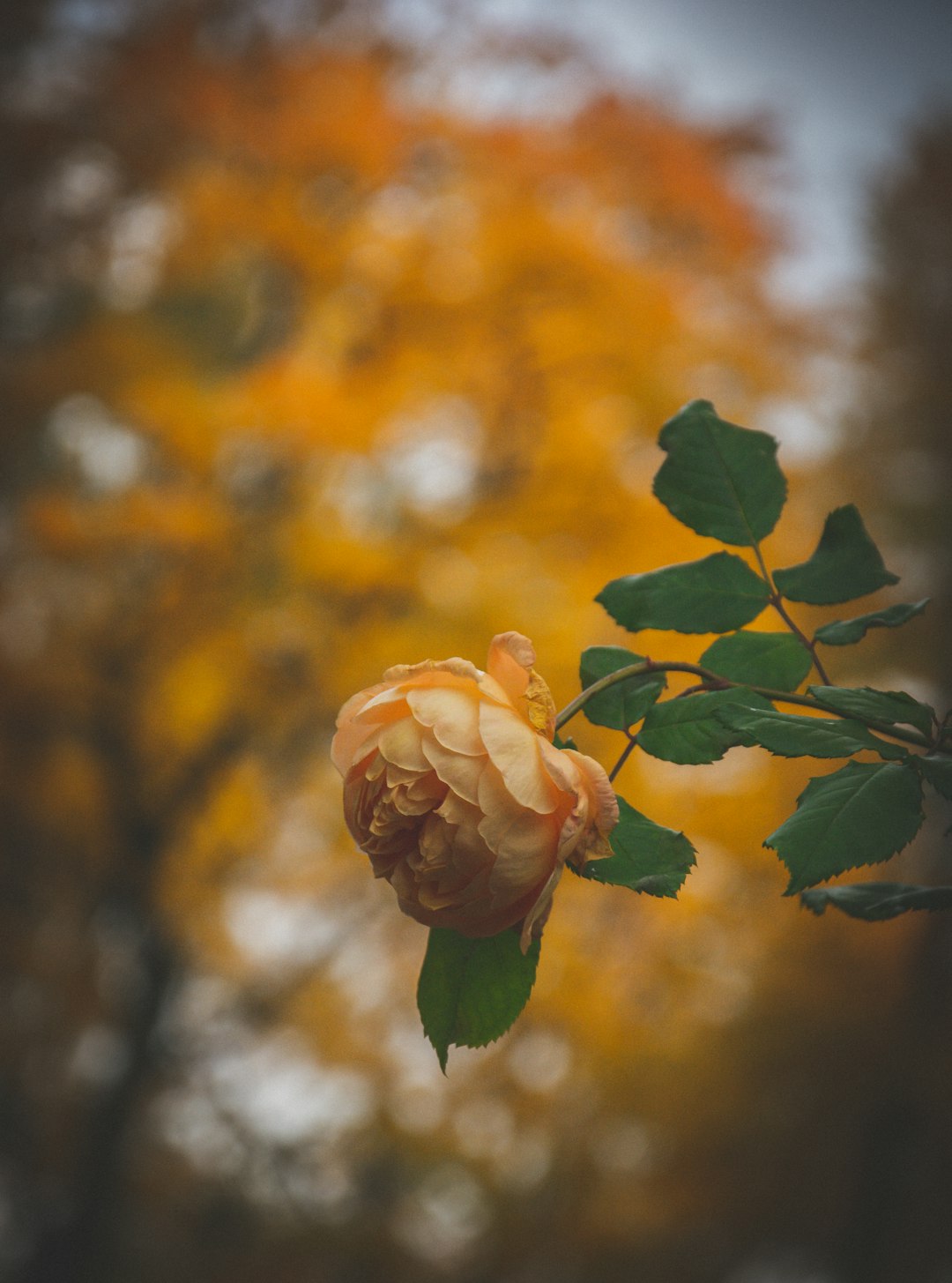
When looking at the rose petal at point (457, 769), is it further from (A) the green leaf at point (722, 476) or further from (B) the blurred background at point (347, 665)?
(B) the blurred background at point (347, 665)

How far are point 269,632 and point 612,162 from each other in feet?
5.32

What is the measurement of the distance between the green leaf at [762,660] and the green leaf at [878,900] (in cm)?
7

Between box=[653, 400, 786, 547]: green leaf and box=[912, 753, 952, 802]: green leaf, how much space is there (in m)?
0.09

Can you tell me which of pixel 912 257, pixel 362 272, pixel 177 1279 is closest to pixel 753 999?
pixel 177 1279

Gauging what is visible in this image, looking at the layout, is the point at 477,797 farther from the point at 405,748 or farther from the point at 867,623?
the point at 867,623

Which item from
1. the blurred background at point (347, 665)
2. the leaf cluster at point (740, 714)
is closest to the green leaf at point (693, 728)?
the leaf cluster at point (740, 714)

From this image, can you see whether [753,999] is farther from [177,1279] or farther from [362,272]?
[362,272]

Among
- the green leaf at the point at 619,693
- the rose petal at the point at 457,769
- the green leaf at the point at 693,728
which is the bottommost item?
the rose petal at the point at 457,769

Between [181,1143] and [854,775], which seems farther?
[181,1143]

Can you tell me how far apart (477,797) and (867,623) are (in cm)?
13

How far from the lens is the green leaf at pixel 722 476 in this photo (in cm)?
27

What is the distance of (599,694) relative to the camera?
231 millimetres

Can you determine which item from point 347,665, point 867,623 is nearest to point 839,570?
point 867,623

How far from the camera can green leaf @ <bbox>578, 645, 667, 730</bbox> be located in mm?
227
